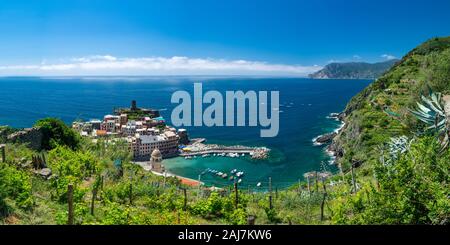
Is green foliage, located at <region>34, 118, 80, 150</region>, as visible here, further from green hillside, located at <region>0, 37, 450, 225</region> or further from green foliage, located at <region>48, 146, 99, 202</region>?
green foliage, located at <region>48, 146, 99, 202</region>

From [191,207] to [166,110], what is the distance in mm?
56888

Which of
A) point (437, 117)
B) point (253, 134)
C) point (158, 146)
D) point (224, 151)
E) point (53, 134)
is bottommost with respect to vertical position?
point (224, 151)

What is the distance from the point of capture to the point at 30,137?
14227 mm

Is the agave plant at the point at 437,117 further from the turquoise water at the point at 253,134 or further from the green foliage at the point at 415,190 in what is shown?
the turquoise water at the point at 253,134

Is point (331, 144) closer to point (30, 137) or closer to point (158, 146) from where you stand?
point (158, 146)

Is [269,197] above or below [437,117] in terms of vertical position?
below

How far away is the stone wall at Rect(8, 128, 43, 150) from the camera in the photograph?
13.8m

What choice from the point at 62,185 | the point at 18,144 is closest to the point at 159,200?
the point at 62,185

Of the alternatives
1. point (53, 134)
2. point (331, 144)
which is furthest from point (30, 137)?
point (331, 144)

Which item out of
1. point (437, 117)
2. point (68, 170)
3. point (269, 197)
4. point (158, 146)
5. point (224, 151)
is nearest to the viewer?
point (437, 117)

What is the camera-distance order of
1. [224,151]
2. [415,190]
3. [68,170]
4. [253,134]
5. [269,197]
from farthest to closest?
[253,134] < [224,151] < [68,170] < [269,197] < [415,190]

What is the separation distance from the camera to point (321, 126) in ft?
161

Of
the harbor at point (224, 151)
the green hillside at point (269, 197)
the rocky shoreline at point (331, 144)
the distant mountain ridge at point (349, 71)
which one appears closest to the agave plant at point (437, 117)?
the green hillside at point (269, 197)
